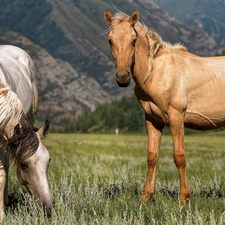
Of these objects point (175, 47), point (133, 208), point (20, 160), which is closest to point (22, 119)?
point (20, 160)

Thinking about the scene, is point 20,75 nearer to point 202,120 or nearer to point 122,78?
point 122,78

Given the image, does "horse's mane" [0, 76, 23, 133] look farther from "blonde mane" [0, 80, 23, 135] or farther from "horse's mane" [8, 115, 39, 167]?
"horse's mane" [8, 115, 39, 167]

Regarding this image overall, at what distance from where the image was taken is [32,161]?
12.7ft

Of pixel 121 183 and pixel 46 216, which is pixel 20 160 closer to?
pixel 46 216

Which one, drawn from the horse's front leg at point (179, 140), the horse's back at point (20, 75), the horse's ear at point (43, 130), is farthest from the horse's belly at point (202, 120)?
the horse's back at point (20, 75)

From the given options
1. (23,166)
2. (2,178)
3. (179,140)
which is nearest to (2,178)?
(2,178)

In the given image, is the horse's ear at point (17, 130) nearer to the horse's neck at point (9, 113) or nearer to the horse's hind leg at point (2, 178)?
the horse's neck at point (9, 113)

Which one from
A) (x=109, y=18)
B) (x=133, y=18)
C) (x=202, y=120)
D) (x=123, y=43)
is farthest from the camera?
(x=202, y=120)

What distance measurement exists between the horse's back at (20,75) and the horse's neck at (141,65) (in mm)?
2183

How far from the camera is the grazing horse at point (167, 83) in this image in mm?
4969

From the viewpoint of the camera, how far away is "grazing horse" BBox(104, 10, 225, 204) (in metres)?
4.97

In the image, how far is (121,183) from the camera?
592cm

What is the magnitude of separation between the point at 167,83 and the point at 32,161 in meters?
2.62

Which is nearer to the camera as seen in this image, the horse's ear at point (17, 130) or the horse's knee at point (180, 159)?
the horse's ear at point (17, 130)
